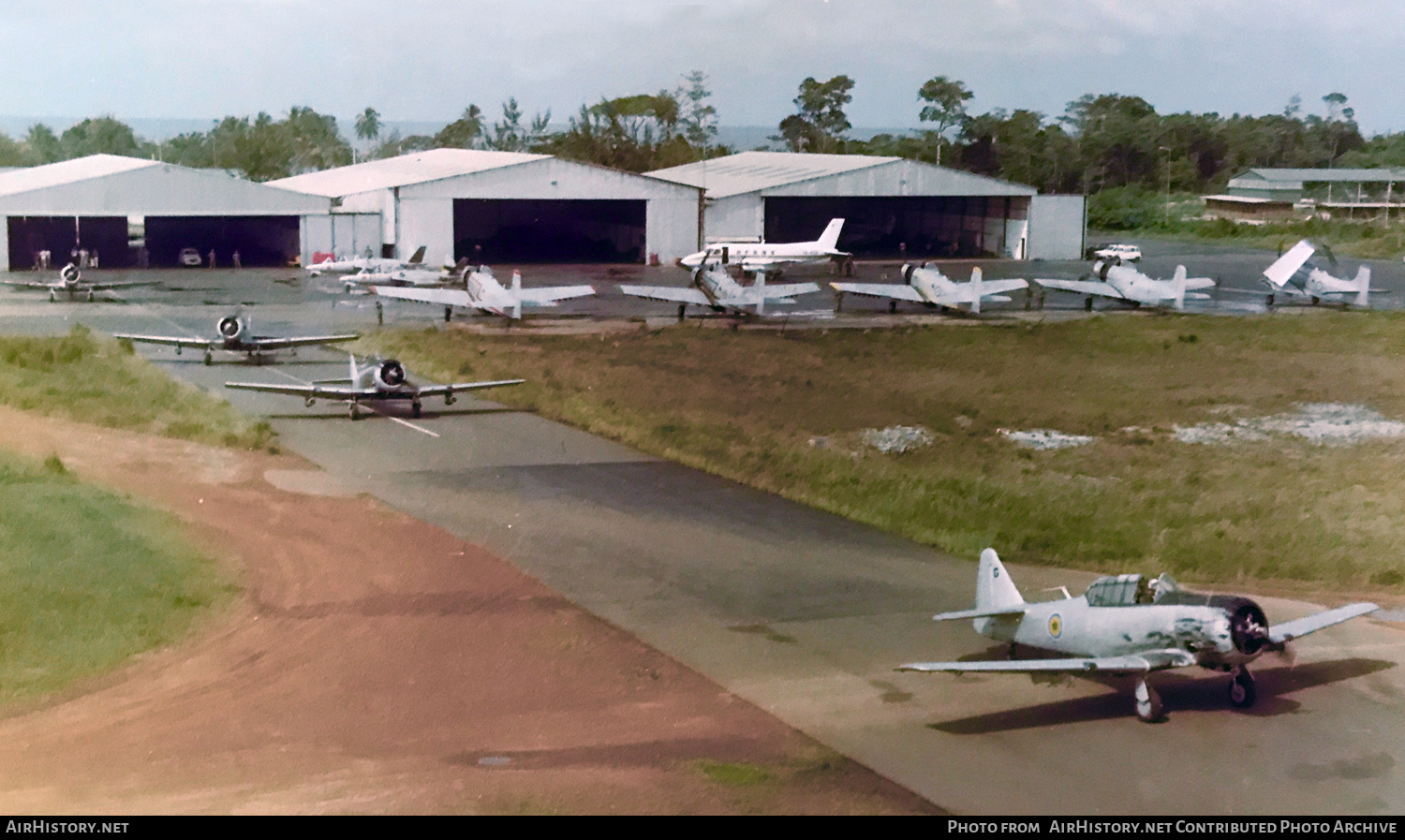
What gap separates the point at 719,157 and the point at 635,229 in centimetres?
358

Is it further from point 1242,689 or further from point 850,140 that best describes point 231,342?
point 1242,689

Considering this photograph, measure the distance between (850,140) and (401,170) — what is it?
36.1 ft

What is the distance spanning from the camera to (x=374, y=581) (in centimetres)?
1261

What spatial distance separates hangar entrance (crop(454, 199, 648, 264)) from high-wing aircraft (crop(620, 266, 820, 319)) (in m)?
2.45

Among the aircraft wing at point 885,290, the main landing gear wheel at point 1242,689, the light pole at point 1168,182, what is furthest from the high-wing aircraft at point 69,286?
the main landing gear wheel at point 1242,689

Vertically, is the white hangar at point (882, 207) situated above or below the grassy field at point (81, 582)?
above

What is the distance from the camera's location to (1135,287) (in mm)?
30953

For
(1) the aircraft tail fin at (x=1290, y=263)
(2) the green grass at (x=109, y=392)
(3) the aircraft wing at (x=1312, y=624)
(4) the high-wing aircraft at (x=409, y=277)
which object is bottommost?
(3) the aircraft wing at (x=1312, y=624)

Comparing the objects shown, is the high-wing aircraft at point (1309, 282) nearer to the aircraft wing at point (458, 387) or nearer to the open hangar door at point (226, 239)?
the aircraft wing at point (458, 387)

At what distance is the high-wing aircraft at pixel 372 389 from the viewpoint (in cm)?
1948

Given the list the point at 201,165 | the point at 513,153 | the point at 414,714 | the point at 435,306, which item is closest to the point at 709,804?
the point at 414,714

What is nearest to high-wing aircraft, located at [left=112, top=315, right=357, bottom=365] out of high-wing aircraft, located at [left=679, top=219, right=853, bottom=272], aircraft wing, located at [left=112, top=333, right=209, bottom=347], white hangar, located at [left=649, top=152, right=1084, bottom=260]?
aircraft wing, located at [left=112, top=333, right=209, bottom=347]

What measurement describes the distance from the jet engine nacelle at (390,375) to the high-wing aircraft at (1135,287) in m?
17.2

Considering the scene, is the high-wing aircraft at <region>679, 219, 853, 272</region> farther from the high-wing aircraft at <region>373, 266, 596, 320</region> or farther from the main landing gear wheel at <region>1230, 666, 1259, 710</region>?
the main landing gear wheel at <region>1230, 666, 1259, 710</region>
